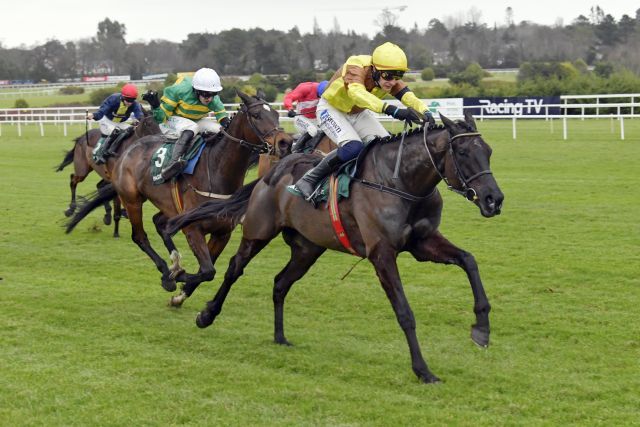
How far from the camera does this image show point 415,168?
19.5ft

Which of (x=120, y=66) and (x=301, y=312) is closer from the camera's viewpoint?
(x=301, y=312)

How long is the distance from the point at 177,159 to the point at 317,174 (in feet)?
8.72

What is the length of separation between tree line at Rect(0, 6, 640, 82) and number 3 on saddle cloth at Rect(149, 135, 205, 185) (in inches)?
1813

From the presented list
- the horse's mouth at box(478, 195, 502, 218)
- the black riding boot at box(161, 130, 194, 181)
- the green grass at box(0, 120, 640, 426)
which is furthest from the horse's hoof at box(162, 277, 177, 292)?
the horse's mouth at box(478, 195, 502, 218)

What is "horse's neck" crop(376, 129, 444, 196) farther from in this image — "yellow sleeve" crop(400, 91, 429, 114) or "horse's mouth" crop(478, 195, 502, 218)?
"horse's mouth" crop(478, 195, 502, 218)

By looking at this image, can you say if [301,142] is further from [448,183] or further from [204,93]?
[448,183]

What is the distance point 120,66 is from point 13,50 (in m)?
12.9

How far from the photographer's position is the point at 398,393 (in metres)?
5.45

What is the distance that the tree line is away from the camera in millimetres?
62500

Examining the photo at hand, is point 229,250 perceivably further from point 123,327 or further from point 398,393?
point 398,393

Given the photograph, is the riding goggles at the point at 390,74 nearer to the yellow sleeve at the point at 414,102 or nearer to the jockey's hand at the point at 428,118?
the yellow sleeve at the point at 414,102

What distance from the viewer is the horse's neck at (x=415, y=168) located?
5.89 m

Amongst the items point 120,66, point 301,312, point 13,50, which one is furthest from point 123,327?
point 13,50

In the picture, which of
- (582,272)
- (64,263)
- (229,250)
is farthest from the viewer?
(229,250)
